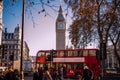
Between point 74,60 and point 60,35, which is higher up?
point 60,35

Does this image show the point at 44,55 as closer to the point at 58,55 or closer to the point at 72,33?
the point at 58,55

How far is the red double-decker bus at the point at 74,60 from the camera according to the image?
40.0 meters

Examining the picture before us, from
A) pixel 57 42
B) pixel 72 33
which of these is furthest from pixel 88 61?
pixel 57 42

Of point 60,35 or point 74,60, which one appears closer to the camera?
point 74,60

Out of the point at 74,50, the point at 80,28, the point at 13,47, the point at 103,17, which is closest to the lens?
the point at 103,17

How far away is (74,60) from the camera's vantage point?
4162cm

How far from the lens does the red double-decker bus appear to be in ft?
131

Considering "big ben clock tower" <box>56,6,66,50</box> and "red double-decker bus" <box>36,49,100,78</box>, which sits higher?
"big ben clock tower" <box>56,6,66,50</box>

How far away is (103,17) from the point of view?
34.1 m

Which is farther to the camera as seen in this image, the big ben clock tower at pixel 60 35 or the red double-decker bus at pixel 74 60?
the big ben clock tower at pixel 60 35

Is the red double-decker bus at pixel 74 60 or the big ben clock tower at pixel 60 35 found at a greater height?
the big ben clock tower at pixel 60 35

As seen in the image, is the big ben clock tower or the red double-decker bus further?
the big ben clock tower

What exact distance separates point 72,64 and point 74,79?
218cm

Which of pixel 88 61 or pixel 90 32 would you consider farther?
pixel 88 61
